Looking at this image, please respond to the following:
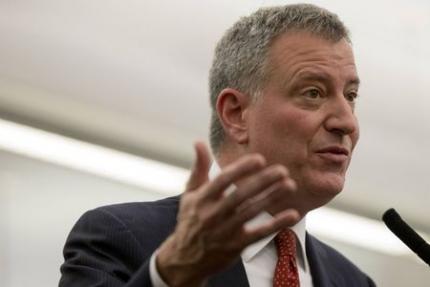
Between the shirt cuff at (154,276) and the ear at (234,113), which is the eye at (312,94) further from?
the shirt cuff at (154,276)

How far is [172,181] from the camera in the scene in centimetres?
382

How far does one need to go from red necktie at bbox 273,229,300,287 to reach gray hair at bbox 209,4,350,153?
0.28m

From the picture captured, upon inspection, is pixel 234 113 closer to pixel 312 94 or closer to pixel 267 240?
pixel 312 94

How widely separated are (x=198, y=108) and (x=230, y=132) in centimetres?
168

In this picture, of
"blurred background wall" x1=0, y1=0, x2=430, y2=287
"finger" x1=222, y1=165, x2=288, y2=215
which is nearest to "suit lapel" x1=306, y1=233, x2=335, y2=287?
"finger" x1=222, y1=165, x2=288, y2=215

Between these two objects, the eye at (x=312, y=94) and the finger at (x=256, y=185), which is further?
the eye at (x=312, y=94)

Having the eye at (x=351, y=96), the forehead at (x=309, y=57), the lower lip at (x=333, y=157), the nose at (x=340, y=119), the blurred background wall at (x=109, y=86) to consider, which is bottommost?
the blurred background wall at (x=109, y=86)

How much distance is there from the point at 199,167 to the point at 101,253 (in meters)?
0.48

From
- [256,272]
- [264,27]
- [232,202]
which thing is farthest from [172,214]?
[232,202]

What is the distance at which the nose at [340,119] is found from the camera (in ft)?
6.60

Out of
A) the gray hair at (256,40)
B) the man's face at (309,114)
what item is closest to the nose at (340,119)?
the man's face at (309,114)

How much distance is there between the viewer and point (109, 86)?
356 centimetres

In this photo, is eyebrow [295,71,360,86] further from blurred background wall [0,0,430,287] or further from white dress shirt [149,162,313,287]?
blurred background wall [0,0,430,287]

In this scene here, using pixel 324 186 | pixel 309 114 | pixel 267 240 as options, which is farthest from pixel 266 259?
pixel 309 114
